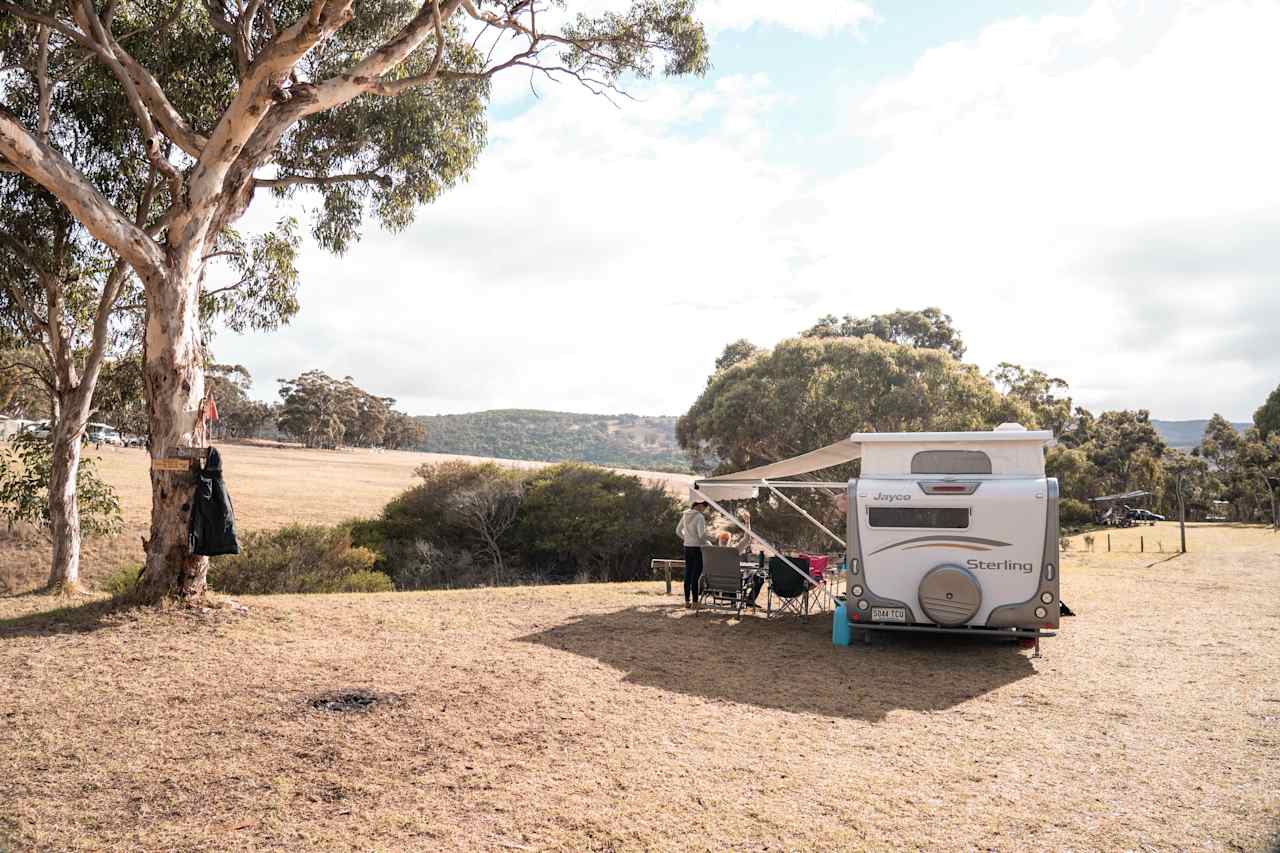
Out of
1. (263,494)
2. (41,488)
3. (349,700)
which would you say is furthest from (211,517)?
(263,494)

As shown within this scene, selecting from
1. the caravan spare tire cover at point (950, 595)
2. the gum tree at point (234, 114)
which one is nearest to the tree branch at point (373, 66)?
the gum tree at point (234, 114)

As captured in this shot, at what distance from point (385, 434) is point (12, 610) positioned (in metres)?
84.0

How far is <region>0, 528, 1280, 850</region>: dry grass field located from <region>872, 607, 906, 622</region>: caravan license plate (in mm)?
415

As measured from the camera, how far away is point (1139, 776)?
5.07 m

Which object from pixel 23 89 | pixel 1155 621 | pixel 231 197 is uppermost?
pixel 23 89

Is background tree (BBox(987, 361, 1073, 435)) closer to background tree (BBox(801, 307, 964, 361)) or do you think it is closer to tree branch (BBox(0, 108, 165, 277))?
background tree (BBox(801, 307, 964, 361))

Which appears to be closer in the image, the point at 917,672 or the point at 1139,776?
the point at 1139,776

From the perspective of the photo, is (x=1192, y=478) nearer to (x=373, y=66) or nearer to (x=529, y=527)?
(x=529, y=527)

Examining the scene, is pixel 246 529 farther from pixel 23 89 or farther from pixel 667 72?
pixel 667 72

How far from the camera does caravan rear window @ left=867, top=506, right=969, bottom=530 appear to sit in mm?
8734

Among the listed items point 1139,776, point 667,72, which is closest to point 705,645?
point 1139,776

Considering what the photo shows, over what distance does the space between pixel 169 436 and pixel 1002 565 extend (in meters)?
8.61

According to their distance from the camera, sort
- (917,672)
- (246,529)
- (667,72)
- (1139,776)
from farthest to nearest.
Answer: (246,529), (667,72), (917,672), (1139,776)

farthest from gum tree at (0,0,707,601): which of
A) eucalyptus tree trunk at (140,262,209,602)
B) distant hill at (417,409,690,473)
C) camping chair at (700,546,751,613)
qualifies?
distant hill at (417,409,690,473)
